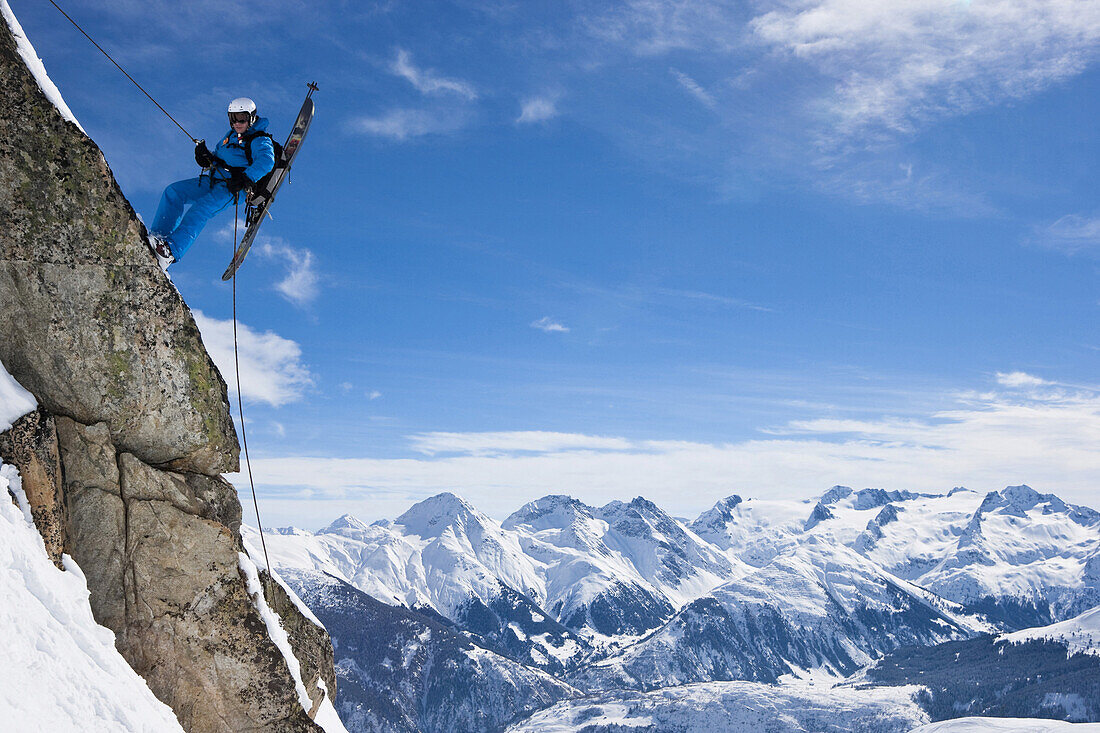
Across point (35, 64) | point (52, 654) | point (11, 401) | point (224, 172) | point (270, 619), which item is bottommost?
point (270, 619)

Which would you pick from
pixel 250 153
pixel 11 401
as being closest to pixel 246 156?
pixel 250 153

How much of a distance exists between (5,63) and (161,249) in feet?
11.5

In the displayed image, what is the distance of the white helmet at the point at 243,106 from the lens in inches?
536

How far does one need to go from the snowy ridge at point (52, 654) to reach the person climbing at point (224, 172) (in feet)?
19.0

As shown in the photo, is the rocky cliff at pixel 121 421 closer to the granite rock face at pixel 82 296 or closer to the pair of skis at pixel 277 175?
the granite rock face at pixel 82 296

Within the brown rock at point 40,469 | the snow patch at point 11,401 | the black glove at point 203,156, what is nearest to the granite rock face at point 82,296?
the snow patch at point 11,401

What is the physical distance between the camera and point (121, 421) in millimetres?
11914

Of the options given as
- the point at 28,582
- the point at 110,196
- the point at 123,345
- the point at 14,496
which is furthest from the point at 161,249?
the point at 28,582

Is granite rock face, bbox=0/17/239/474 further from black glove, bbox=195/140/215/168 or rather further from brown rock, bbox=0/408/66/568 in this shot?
black glove, bbox=195/140/215/168

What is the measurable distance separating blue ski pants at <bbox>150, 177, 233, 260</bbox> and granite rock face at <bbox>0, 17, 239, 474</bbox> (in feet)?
2.06

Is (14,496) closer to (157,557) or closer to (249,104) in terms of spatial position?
(157,557)

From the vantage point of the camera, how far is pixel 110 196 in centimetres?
1229

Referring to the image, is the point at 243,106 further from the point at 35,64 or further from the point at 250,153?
the point at 35,64

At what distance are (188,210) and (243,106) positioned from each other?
2.22 m
